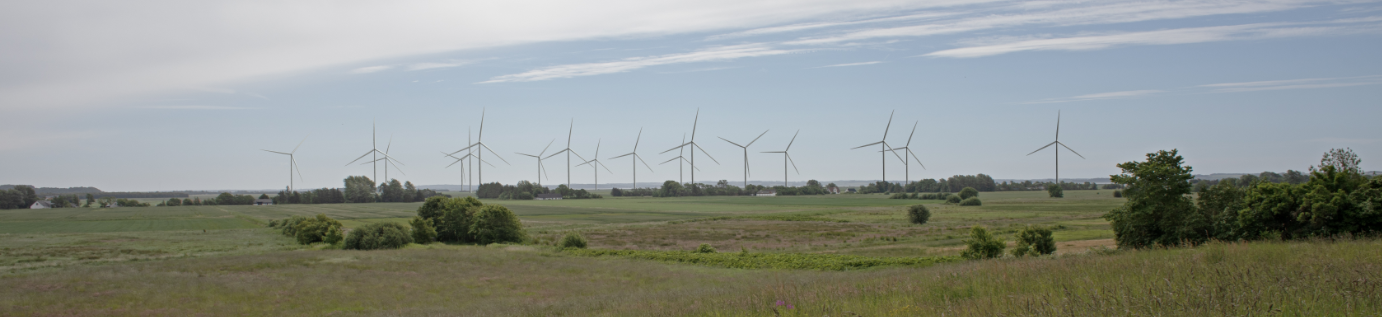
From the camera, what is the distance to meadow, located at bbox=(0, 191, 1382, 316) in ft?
23.6

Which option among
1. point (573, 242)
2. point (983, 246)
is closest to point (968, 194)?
point (573, 242)

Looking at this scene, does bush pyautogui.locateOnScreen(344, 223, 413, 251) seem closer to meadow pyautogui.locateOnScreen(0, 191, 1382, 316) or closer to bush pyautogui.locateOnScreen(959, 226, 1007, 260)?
meadow pyautogui.locateOnScreen(0, 191, 1382, 316)

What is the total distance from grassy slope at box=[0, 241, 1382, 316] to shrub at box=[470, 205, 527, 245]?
10.5 metres

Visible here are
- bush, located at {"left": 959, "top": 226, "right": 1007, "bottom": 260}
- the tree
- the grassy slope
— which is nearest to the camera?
the grassy slope

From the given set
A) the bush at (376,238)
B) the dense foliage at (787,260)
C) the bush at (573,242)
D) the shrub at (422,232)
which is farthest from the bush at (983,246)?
the shrub at (422,232)

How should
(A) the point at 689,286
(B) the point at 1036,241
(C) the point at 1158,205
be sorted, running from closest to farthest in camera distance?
(A) the point at 689,286, (C) the point at 1158,205, (B) the point at 1036,241

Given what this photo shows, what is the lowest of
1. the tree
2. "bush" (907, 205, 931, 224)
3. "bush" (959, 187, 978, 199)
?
"bush" (907, 205, 931, 224)

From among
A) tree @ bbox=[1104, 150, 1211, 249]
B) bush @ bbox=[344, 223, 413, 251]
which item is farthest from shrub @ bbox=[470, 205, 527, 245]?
tree @ bbox=[1104, 150, 1211, 249]

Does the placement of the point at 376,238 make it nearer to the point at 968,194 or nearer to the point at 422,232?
the point at 422,232

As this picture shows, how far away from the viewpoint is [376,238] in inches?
2216

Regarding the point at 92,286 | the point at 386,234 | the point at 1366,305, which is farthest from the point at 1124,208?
the point at 386,234

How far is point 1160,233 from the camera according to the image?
98.4ft

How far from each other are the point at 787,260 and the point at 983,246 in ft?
34.6

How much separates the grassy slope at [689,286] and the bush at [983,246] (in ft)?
29.3
